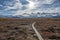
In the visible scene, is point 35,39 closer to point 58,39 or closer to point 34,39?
point 34,39

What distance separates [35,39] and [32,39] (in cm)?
48

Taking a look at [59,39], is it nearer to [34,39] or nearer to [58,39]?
[58,39]

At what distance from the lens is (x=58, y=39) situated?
3034 centimetres

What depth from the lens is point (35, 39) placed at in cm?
2983

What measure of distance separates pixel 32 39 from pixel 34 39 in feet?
1.01

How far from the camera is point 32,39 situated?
29.7 m

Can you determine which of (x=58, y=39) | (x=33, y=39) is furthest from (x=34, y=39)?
(x=58, y=39)

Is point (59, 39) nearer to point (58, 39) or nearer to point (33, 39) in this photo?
point (58, 39)

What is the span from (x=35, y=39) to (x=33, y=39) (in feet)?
1.06

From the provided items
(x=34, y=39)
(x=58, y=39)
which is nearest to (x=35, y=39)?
(x=34, y=39)

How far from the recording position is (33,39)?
29.8 m

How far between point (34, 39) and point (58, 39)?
3856 millimetres

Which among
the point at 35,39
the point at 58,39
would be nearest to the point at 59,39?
the point at 58,39

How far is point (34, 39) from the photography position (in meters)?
29.7
